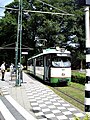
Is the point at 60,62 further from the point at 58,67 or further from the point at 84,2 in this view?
the point at 84,2

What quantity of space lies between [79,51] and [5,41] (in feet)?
53.7

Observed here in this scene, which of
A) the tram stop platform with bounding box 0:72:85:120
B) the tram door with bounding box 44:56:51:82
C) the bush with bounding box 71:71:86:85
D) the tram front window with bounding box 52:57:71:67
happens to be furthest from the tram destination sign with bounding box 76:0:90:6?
the bush with bounding box 71:71:86:85

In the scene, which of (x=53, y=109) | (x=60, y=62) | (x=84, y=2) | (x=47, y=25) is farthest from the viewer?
(x=47, y=25)

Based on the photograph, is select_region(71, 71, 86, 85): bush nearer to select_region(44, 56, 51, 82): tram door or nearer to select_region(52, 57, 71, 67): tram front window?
select_region(52, 57, 71, 67): tram front window

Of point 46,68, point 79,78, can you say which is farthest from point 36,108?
point 79,78

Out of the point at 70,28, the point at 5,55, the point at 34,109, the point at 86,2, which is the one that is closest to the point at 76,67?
the point at 70,28

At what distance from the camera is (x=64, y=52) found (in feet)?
75.8

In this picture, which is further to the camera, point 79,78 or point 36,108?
point 79,78

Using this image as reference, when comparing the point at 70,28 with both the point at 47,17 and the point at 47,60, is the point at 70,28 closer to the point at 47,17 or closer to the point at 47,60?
the point at 47,17

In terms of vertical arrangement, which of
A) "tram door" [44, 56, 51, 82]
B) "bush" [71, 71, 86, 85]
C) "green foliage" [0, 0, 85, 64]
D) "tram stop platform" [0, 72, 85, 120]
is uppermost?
"green foliage" [0, 0, 85, 64]

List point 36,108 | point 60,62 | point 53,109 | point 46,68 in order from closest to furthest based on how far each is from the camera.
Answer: point 53,109 < point 36,108 < point 60,62 < point 46,68

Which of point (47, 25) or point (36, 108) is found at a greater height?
point (47, 25)

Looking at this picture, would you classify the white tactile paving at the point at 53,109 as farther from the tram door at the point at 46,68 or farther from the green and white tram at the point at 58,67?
the tram door at the point at 46,68

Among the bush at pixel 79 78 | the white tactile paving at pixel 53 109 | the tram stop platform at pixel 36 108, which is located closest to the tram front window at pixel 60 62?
the bush at pixel 79 78
